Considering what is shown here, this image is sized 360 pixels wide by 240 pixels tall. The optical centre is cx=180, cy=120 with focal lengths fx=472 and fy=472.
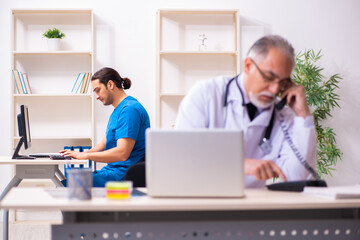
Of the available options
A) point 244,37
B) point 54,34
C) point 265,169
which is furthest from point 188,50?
point 265,169

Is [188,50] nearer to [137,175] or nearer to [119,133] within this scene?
[119,133]

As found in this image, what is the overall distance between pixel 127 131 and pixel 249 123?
1129 mm

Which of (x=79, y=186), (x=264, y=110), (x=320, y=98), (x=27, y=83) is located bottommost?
(x=79, y=186)

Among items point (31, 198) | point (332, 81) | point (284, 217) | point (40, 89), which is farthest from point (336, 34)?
point (31, 198)

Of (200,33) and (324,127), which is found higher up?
(200,33)

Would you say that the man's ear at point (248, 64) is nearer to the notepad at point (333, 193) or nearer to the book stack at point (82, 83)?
the notepad at point (333, 193)

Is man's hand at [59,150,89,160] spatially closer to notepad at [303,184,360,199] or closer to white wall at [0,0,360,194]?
white wall at [0,0,360,194]

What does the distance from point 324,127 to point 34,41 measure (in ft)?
10.5

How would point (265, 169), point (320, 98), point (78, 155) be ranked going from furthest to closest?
1. point (320, 98)
2. point (78, 155)
3. point (265, 169)

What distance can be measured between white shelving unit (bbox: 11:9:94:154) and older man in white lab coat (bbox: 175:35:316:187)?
9.89 feet

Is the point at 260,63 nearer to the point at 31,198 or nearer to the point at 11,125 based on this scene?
the point at 31,198

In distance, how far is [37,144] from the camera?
493cm

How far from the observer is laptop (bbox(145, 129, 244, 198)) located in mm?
1525

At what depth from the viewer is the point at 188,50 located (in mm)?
4973
